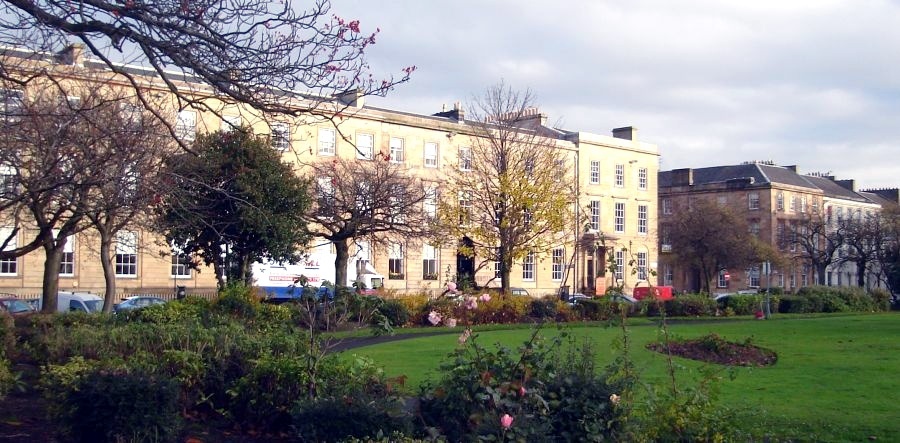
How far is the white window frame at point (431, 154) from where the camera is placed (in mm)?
53156

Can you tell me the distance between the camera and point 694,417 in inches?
316

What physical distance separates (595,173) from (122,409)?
55.5 metres

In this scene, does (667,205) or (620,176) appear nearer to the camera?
(620,176)

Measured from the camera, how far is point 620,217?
63.9 meters

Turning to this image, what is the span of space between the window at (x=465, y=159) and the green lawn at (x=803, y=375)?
1903cm

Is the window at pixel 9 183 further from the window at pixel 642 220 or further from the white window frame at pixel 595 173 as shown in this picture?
the window at pixel 642 220

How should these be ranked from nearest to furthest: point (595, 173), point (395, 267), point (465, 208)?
1. point (465, 208)
2. point (395, 267)
3. point (595, 173)

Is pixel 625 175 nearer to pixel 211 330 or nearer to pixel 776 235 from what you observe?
pixel 776 235

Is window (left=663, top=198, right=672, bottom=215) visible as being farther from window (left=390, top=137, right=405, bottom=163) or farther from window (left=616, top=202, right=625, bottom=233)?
window (left=390, top=137, right=405, bottom=163)

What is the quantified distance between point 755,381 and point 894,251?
180 feet

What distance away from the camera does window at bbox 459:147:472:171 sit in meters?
41.9

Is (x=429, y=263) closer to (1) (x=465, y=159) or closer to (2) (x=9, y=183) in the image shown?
(1) (x=465, y=159)

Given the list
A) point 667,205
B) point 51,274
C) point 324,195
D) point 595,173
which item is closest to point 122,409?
point 51,274

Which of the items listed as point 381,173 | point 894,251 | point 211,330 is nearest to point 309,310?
point 211,330
